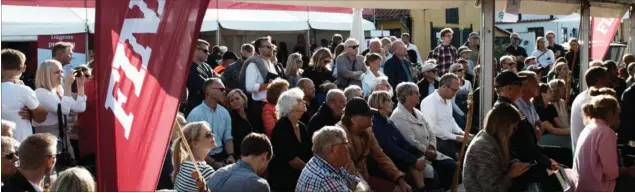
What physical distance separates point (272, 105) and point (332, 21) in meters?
11.8

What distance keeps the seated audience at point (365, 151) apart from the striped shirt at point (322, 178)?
1045mm

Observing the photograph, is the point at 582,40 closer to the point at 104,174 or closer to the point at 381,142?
the point at 381,142

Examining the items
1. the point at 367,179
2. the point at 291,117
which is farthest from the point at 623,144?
the point at 291,117

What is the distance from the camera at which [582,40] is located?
11.5 metres

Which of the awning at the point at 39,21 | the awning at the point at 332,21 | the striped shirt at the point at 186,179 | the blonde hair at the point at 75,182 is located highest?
the awning at the point at 39,21

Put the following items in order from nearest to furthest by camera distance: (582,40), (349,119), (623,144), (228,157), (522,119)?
(522,119), (349,119), (228,157), (623,144), (582,40)

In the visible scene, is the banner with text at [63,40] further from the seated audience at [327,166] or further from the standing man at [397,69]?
the seated audience at [327,166]

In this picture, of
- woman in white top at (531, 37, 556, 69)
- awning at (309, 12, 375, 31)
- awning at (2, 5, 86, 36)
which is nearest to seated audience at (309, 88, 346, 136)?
awning at (2, 5, 86, 36)

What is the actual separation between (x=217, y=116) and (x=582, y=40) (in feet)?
18.5

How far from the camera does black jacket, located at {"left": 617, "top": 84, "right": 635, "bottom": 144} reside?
8.51 m

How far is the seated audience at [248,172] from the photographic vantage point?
513 cm

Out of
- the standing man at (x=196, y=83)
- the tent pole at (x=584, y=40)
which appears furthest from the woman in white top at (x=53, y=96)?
the tent pole at (x=584, y=40)

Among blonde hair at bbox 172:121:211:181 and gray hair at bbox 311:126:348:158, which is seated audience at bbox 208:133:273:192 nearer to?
gray hair at bbox 311:126:348:158

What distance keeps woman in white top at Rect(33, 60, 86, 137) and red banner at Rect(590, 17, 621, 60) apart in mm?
8093
